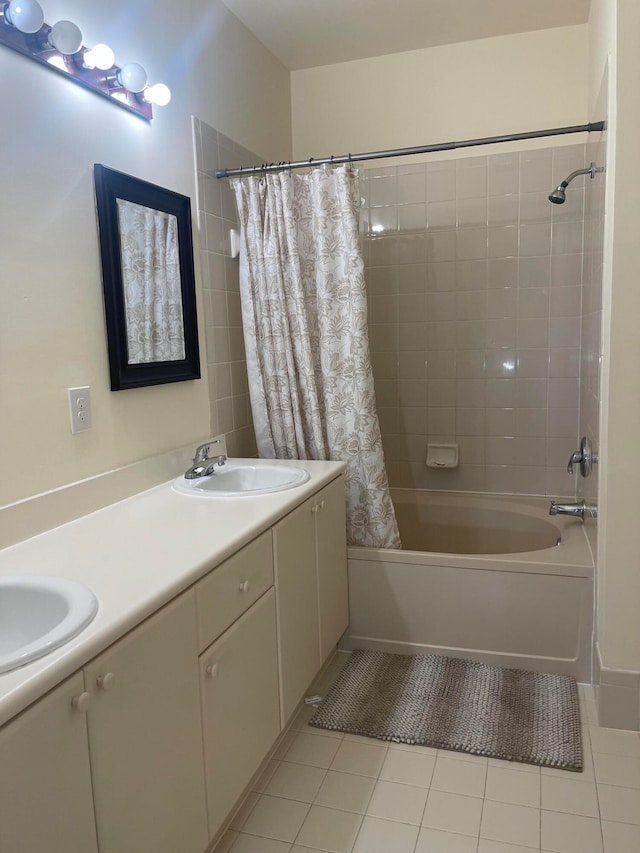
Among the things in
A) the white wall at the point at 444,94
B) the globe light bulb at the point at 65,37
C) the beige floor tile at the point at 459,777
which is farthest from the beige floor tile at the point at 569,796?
the white wall at the point at 444,94

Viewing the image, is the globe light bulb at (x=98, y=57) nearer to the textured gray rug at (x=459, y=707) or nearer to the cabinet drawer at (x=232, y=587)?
the cabinet drawer at (x=232, y=587)

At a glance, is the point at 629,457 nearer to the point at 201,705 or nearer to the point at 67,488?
the point at 201,705

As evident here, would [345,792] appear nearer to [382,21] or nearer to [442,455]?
[442,455]

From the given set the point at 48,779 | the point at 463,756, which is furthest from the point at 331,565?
the point at 48,779

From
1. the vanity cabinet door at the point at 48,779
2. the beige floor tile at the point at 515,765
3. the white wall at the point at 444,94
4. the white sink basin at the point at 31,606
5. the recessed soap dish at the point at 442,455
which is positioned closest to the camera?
the vanity cabinet door at the point at 48,779

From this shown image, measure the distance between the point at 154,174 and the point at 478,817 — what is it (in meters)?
2.15

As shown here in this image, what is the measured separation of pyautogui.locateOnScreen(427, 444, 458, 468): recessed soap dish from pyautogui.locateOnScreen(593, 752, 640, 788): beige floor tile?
1.60 m

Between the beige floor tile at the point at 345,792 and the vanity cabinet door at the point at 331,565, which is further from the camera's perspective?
the vanity cabinet door at the point at 331,565

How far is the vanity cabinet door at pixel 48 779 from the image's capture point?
0.93m

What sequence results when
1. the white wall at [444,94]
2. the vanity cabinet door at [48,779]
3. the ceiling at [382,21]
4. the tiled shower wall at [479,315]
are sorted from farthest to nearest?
the tiled shower wall at [479,315], the white wall at [444,94], the ceiling at [382,21], the vanity cabinet door at [48,779]

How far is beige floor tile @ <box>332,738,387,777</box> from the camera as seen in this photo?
1986 millimetres

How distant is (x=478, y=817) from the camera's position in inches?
69.8

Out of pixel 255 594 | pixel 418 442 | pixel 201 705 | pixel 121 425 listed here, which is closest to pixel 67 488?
pixel 121 425

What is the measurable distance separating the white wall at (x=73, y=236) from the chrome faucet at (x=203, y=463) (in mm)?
113
